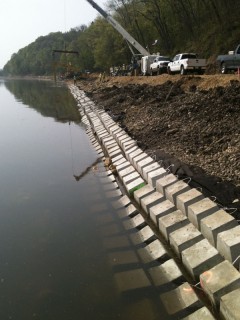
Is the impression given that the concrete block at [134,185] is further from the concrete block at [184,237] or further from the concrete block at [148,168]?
the concrete block at [184,237]

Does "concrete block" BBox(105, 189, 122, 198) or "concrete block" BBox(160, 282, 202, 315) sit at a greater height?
"concrete block" BBox(160, 282, 202, 315)

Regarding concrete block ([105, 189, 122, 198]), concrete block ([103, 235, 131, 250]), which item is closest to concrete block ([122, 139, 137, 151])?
concrete block ([105, 189, 122, 198])

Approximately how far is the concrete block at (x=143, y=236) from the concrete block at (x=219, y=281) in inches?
76.0

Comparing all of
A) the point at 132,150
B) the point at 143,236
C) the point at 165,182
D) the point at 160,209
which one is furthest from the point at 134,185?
the point at 132,150

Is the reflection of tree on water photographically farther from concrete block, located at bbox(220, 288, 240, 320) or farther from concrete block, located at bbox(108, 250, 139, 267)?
concrete block, located at bbox(220, 288, 240, 320)

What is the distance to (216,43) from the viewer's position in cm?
3575

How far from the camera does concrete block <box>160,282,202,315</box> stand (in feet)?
16.1

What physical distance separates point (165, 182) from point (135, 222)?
104 cm

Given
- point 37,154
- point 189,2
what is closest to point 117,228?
point 37,154

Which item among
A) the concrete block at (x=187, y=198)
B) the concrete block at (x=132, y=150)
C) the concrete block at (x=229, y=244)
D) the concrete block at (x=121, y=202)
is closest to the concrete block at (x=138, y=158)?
the concrete block at (x=132, y=150)

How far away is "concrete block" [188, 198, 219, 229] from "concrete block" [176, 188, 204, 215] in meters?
0.14

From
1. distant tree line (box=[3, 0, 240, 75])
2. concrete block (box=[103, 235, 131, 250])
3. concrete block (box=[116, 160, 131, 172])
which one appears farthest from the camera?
distant tree line (box=[3, 0, 240, 75])

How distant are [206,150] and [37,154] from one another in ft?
25.7

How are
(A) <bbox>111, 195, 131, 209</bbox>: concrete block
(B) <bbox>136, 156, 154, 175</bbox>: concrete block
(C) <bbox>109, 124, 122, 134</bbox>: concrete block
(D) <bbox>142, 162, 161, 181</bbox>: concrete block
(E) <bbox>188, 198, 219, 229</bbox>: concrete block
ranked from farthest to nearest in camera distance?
(C) <bbox>109, 124, 122, 134</bbox>: concrete block → (B) <bbox>136, 156, 154, 175</bbox>: concrete block → (D) <bbox>142, 162, 161, 181</bbox>: concrete block → (A) <bbox>111, 195, 131, 209</bbox>: concrete block → (E) <bbox>188, 198, 219, 229</bbox>: concrete block
